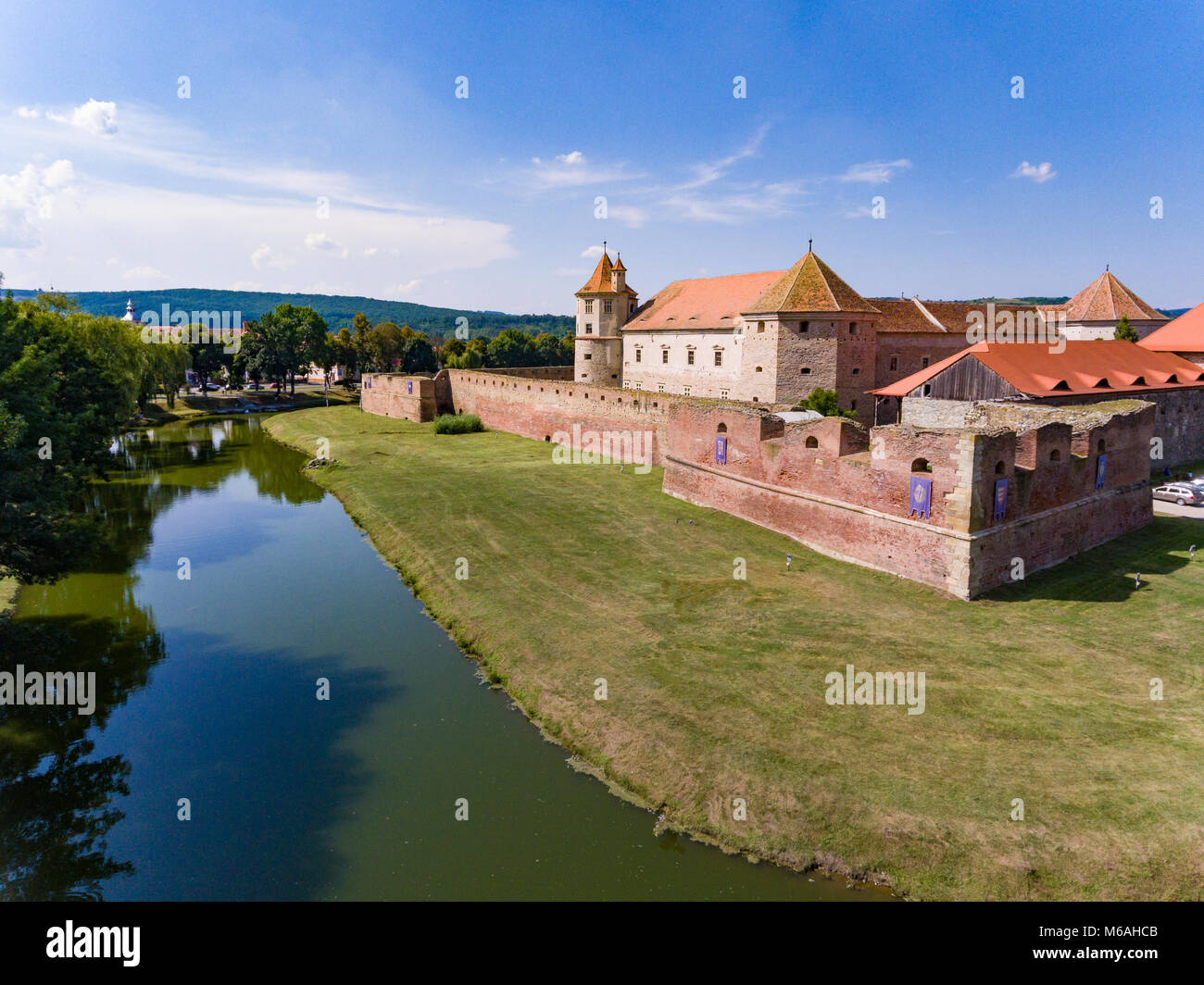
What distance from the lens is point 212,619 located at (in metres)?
16.1

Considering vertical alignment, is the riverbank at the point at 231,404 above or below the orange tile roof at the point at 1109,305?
below

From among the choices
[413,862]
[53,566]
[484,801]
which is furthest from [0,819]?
[484,801]

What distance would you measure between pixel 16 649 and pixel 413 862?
8136 millimetres

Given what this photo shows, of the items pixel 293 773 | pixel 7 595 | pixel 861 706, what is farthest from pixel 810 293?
pixel 7 595

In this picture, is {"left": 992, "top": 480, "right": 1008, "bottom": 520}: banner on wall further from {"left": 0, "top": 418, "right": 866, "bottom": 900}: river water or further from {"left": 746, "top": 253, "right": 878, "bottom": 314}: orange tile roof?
{"left": 746, "top": 253, "right": 878, "bottom": 314}: orange tile roof

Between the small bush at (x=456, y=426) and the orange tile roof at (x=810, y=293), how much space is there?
17597 mm

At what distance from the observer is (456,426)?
4166 cm

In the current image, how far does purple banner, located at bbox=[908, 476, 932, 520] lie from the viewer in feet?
51.6

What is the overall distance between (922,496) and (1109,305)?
32.4m

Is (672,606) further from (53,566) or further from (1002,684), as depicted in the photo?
(53,566)

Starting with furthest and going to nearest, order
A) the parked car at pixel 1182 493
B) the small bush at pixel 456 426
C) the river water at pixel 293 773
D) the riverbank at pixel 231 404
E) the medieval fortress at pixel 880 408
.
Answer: the riverbank at pixel 231 404 → the small bush at pixel 456 426 → the parked car at pixel 1182 493 → the medieval fortress at pixel 880 408 → the river water at pixel 293 773

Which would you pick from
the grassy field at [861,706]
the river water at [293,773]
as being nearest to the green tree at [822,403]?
the grassy field at [861,706]

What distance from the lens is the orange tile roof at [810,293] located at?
31.2 m

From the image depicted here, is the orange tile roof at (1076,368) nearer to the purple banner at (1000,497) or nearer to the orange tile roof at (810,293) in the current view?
the orange tile roof at (810,293)
